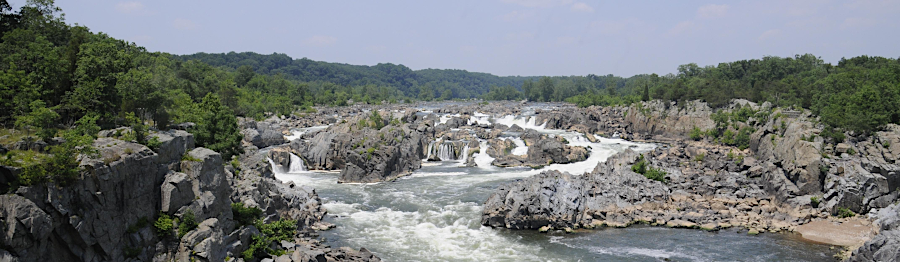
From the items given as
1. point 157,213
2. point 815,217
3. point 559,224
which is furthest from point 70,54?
point 815,217

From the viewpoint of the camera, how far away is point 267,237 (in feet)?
94.3

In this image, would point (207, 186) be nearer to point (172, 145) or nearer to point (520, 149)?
point (172, 145)

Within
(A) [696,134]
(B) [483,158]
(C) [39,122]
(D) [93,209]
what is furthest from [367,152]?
(A) [696,134]

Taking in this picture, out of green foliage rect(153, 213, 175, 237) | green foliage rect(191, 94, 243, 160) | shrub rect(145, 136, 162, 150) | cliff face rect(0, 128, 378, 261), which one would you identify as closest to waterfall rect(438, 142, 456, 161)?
green foliage rect(191, 94, 243, 160)

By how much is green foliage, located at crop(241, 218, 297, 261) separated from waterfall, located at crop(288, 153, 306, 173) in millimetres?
28614

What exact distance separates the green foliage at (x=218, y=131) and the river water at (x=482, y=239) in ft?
28.5

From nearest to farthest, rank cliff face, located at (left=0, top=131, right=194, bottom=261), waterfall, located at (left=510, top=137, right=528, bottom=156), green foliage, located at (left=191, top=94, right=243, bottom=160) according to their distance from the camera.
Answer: cliff face, located at (left=0, top=131, right=194, bottom=261)
green foliage, located at (left=191, top=94, right=243, bottom=160)
waterfall, located at (left=510, top=137, right=528, bottom=156)

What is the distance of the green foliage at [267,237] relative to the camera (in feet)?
88.5

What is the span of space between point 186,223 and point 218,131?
17.6 metres

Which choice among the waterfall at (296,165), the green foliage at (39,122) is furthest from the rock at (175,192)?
the waterfall at (296,165)

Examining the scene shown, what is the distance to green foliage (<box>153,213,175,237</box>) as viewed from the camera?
24688mm

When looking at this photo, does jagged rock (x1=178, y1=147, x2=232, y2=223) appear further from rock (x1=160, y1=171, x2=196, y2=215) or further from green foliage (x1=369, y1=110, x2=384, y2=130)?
green foliage (x1=369, y1=110, x2=384, y2=130)

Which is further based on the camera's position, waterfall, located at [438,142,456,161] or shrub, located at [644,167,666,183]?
waterfall, located at [438,142,456,161]

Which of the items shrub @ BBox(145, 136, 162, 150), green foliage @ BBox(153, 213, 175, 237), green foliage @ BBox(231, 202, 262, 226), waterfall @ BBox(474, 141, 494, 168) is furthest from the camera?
waterfall @ BBox(474, 141, 494, 168)
